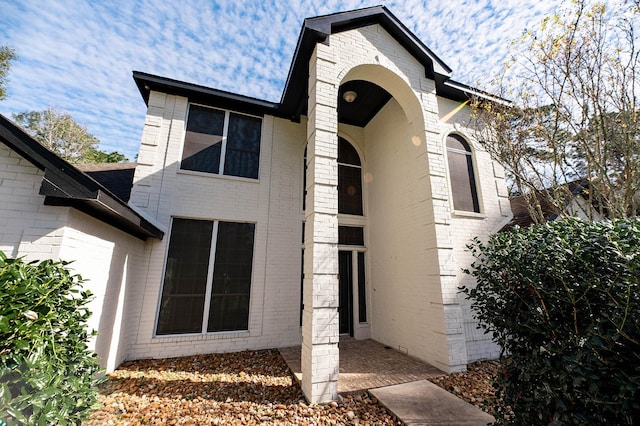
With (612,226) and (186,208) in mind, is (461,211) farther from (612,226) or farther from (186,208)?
(186,208)

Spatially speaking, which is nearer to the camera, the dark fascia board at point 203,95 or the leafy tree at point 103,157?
the dark fascia board at point 203,95

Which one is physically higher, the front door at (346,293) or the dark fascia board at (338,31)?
the dark fascia board at (338,31)

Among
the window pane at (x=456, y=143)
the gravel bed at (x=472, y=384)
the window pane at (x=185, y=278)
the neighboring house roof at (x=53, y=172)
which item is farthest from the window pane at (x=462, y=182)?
the neighboring house roof at (x=53, y=172)

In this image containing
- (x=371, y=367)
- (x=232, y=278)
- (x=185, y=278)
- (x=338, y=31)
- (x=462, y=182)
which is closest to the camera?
(x=371, y=367)

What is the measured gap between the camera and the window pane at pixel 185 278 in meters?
5.25

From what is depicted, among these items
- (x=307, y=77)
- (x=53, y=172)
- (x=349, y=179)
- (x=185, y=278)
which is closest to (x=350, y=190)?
(x=349, y=179)

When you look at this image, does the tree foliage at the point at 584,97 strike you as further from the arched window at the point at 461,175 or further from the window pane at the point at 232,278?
the window pane at the point at 232,278

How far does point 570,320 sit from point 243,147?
6.62m

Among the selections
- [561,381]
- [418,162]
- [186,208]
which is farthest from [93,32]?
[561,381]

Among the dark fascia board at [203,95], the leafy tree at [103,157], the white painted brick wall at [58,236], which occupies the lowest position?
the white painted brick wall at [58,236]

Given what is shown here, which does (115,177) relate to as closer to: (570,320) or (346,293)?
(346,293)

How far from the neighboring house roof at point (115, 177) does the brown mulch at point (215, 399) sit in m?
3.89

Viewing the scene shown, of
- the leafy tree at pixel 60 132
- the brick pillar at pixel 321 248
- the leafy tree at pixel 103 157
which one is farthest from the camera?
the leafy tree at pixel 103 157

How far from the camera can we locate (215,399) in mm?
3441
